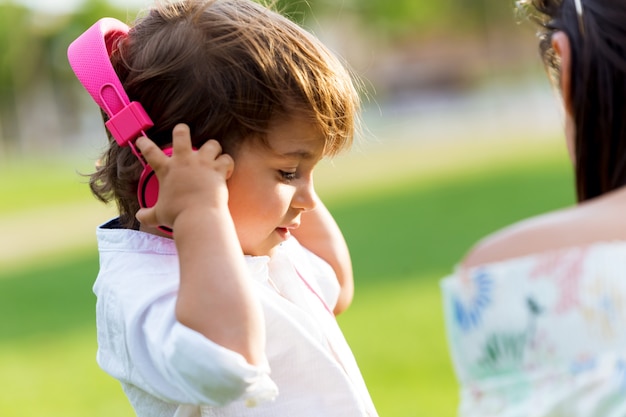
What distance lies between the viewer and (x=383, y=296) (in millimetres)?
8094

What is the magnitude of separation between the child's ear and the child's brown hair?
0.56m

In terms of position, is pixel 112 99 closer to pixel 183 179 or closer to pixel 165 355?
pixel 183 179

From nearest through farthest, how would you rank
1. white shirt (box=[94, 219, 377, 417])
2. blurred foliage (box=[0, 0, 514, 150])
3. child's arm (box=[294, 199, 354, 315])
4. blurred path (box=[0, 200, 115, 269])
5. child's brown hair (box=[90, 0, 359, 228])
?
white shirt (box=[94, 219, 377, 417]), child's brown hair (box=[90, 0, 359, 228]), child's arm (box=[294, 199, 354, 315]), blurred path (box=[0, 200, 115, 269]), blurred foliage (box=[0, 0, 514, 150])

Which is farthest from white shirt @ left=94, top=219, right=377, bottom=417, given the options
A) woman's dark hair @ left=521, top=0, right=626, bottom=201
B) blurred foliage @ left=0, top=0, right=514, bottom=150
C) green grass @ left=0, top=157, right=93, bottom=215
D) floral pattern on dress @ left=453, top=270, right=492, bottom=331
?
blurred foliage @ left=0, top=0, right=514, bottom=150

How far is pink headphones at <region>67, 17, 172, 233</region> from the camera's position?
2082mm

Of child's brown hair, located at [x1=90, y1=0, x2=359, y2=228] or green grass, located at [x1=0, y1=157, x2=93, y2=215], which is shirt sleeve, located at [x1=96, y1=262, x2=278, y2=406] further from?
green grass, located at [x1=0, y1=157, x2=93, y2=215]

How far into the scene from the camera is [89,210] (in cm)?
1923

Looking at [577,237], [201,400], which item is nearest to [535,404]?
[577,237]

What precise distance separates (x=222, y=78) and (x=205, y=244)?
393mm

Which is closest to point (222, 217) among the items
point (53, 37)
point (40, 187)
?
point (40, 187)

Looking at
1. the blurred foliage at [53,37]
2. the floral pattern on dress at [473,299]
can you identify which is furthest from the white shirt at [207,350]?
the blurred foliage at [53,37]

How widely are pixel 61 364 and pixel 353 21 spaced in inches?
2511

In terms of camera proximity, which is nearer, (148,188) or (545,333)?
(545,333)

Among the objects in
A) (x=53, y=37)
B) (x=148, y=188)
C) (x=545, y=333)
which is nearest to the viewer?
(x=545, y=333)
